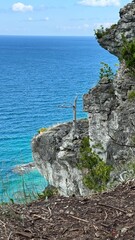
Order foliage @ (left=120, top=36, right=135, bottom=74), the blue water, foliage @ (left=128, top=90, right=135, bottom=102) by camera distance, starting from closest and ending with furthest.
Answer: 1. foliage @ (left=120, top=36, right=135, bottom=74)
2. foliage @ (left=128, top=90, right=135, bottom=102)
3. the blue water

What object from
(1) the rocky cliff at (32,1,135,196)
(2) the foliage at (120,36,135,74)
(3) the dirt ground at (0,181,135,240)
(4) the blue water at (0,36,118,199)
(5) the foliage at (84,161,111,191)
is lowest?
(4) the blue water at (0,36,118,199)

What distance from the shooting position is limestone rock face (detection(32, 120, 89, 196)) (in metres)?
33.4

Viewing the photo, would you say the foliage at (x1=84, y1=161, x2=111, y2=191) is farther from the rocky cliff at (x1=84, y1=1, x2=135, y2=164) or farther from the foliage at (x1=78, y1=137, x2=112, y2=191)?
the rocky cliff at (x1=84, y1=1, x2=135, y2=164)

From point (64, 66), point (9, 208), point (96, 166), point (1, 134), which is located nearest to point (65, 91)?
point (1, 134)

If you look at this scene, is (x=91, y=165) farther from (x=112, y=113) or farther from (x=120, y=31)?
(x=120, y=31)

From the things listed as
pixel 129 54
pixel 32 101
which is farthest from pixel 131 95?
pixel 32 101

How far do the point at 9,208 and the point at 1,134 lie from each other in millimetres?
62448

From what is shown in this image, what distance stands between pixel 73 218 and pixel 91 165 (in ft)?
81.0

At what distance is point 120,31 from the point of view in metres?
30.2

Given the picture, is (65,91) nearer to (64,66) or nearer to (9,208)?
(64,66)

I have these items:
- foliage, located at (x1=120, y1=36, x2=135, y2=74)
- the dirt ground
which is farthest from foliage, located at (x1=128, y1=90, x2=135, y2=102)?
the dirt ground

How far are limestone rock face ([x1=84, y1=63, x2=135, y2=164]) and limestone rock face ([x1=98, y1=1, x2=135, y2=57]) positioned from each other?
2314mm

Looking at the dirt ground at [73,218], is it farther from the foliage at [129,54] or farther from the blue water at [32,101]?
the blue water at [32,101]

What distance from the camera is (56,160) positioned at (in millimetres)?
35500
